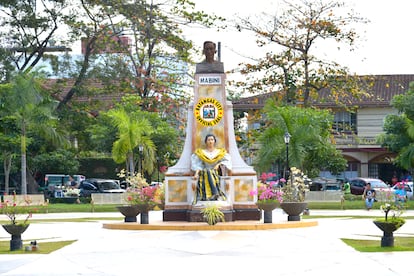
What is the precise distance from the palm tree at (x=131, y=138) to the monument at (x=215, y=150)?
17393 mm

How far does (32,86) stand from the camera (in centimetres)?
4575

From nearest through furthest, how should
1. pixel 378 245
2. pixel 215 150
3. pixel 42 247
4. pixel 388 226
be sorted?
pixel 388 226, pixel 378 245, pixel 42 247, pixel 215 150

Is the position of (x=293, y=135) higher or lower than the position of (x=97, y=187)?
higher

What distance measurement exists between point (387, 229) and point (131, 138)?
27.6m

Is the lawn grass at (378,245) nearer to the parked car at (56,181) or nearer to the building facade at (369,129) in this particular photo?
the parked car at (56,181)

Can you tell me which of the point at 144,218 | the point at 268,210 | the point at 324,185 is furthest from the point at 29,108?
the point at 268,210

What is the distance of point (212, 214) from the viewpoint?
25922mm

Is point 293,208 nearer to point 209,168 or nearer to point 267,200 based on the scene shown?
point 267,200

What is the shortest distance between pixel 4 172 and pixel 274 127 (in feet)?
66.9

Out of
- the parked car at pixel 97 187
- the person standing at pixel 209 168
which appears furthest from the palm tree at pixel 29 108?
the person standing at pixel 209 168

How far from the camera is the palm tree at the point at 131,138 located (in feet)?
152

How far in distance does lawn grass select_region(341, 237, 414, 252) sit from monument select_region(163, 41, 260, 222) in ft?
19.8

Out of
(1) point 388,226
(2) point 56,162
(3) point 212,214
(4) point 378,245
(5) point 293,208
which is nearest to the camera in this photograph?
(1) point 388,226

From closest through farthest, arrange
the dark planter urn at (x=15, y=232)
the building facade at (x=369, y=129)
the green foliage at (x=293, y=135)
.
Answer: the dark planter urn at (x=15, y=232) < the green foliage at (x=293, y=135) < the building facade at (x=369, y=129)
